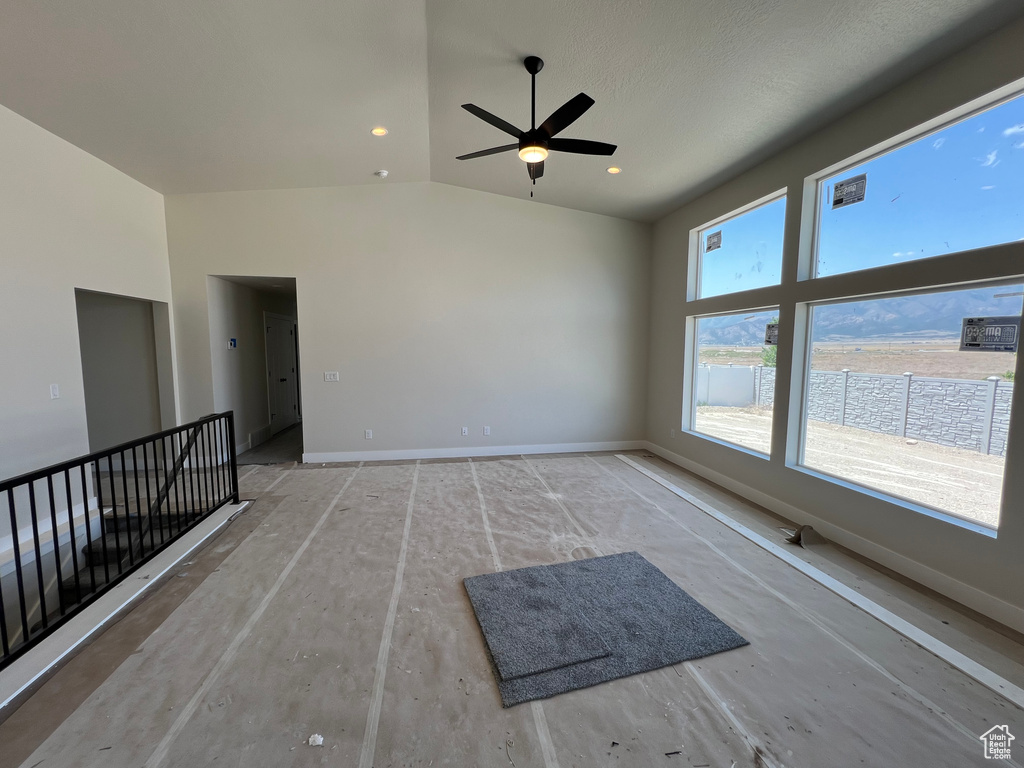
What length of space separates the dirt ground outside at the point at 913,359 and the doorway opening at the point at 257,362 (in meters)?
6.00

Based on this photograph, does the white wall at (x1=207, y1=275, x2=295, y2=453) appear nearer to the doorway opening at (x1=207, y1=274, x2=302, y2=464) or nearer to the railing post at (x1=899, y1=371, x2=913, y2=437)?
the doorway opening at (x1=207, y1=274, x2=302, y2=464)

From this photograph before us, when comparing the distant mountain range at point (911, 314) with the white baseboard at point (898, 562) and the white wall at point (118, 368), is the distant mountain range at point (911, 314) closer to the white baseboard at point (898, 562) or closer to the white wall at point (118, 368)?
the white baseboard at point (898, 562)

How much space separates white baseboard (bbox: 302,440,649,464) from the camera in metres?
5.37

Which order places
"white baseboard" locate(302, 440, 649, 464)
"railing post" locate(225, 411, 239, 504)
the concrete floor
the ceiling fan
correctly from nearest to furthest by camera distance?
the concrete floor < the ceiling fan < "railing post" locate(225, 411, 239, 504) < "white baseboard" locate(302, 440, 649, 464)

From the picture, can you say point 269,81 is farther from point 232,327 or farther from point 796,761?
point 796,761

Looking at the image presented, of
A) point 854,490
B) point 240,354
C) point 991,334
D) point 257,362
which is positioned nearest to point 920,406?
point 991,334

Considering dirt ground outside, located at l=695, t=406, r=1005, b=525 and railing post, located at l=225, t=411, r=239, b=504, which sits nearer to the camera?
dirt ground outside, located at l=695, t=406, r=1005, b=525

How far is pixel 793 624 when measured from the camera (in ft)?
7.47

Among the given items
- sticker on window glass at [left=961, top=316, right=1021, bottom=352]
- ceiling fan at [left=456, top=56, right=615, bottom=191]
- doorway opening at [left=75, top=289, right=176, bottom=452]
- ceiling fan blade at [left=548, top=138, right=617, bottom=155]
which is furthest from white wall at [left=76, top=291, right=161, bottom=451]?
sticker on window glass at [left=961, top=316, right=1021, bottom=352]

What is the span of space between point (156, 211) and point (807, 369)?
7152 mm

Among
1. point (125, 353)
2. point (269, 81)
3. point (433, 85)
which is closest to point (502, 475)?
point (433, 85)

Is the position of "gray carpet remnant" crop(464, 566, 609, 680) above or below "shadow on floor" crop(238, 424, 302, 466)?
below

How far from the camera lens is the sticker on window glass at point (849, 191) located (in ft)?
10.1

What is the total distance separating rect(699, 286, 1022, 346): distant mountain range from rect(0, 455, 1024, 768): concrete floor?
1.69 meters
